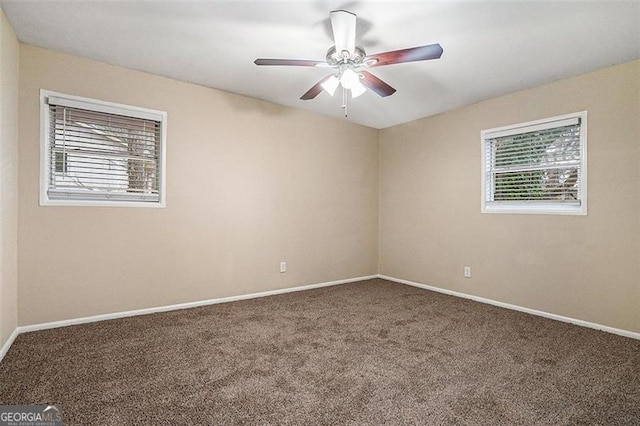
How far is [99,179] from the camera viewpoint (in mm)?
3135

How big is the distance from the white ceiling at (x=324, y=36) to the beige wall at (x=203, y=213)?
Result: 297mm

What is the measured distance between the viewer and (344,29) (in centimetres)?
226

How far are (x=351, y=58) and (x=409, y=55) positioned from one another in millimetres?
521

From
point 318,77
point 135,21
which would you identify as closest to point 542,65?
point 318,77

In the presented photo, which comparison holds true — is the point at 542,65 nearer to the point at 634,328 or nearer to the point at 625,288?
the point at 625,288

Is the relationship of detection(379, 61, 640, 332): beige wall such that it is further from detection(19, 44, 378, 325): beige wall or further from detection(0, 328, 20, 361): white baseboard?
detection(0, 328, 20, 361): white baseboard

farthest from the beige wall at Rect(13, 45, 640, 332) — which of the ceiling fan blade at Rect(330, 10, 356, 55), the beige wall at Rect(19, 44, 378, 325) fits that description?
the ceiling fan blade at Rect(330, 10, 356, 55)

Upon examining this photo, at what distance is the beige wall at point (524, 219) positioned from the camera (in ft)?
9.62

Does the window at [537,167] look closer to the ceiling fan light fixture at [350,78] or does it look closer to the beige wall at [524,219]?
the beige wall at [524,219]

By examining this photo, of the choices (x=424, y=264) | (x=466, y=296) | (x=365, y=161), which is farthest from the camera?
(x=365, y=161)

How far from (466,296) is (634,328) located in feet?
5.07

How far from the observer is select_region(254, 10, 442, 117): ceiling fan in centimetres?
215

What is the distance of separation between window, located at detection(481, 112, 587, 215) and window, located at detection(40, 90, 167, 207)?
373cm

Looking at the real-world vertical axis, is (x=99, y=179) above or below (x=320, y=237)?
above
